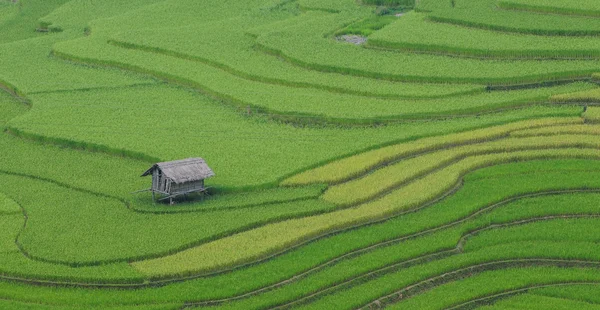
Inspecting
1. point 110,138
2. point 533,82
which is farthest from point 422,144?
point 110,138

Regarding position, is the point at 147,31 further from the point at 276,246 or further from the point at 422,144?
the point at 276,246

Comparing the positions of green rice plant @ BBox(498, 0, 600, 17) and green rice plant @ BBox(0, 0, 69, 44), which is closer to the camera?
green rice plant @ BBox(498, 0, 600, 17)

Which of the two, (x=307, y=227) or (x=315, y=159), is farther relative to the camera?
(x=315, y=159)

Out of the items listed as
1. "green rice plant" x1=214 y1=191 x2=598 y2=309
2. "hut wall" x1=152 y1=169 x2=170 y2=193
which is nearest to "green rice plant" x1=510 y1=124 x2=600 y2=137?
"green rice plant" x1=214 y1=191 x2=598 y2=309

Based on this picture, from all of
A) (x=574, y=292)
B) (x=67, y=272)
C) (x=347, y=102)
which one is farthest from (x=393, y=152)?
(x=67, y=272)

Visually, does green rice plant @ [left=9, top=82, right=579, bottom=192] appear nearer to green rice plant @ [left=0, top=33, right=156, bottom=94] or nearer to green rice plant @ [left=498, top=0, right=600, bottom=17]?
green rice plant @ [left=0, top=33, right=156, bottom=94]

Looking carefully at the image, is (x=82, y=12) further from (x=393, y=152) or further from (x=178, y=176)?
(x=178, y=176)
